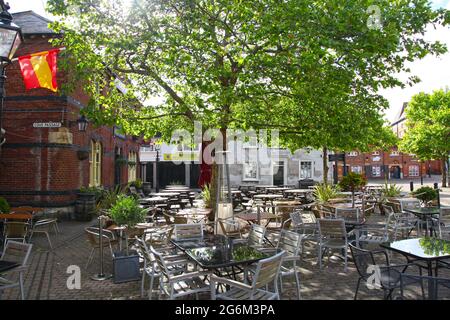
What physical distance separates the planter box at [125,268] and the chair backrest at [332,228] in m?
3.22

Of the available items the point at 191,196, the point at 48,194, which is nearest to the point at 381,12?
the point at 191,196

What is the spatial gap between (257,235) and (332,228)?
1553mm

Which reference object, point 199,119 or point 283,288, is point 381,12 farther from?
point 283,288

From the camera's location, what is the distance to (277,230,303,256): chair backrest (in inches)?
193

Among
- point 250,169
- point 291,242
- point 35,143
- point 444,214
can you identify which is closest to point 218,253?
point 291,242

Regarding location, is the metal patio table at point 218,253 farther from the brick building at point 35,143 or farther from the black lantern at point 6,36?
the brick building at point 35,143

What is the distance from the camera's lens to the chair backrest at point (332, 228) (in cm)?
620

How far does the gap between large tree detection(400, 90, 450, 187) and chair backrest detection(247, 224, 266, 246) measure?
990 inches

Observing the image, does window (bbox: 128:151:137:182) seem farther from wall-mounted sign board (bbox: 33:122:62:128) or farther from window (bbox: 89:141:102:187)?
wall-mounted sign board (bbox: 33:122:62:128)

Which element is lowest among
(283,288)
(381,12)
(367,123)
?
(283,288)

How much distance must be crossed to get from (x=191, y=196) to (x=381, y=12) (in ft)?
32.8

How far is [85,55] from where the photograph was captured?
8625mm
